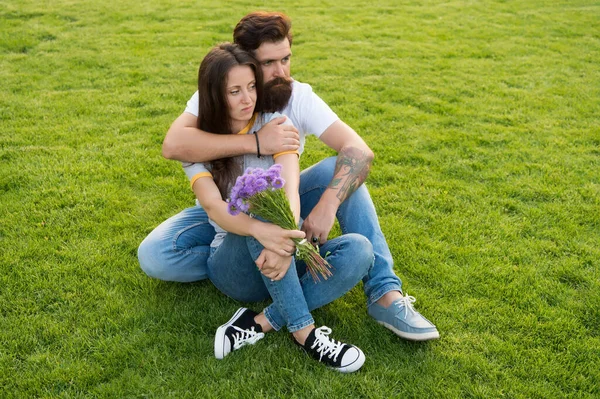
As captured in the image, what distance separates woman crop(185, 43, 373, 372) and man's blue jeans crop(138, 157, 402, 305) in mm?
149

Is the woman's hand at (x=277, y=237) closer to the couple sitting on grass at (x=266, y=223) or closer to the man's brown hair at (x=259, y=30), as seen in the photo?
the couple sitting on grass at (x=266, y=223)

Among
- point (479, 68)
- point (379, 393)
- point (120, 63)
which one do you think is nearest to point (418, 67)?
point (479, 68)

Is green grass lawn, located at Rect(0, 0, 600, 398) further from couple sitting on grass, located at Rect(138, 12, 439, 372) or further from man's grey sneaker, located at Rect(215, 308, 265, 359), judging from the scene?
couple sitting on grass, located at Rect(138, 12, 439, 372)

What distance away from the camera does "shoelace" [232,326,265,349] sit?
3068mm

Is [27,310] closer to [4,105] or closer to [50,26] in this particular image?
[4,105]

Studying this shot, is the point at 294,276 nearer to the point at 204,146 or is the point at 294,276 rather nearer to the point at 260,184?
the point at 260,184

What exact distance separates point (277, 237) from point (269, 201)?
0.75ft

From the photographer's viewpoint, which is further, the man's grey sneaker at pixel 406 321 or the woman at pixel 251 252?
the man's grey sneaker at pixel 406 321

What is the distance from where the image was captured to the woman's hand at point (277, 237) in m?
2.80

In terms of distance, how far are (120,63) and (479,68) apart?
4877 millimetres

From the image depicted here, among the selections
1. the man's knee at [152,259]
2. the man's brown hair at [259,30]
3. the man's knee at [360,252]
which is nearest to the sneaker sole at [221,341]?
the man's knee at [152,259]

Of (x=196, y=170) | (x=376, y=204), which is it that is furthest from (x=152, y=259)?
(x=376, y=204)

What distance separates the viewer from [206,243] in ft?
11.5

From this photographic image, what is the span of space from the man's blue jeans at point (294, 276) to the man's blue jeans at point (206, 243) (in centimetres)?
21
